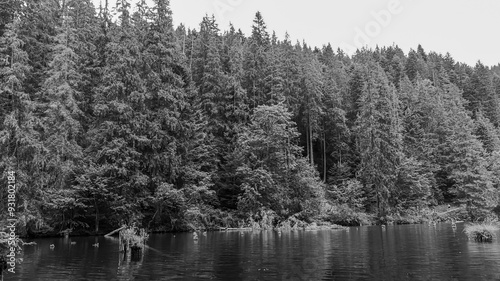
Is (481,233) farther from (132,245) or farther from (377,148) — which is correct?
(377,148)

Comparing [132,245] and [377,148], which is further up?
[377,148]

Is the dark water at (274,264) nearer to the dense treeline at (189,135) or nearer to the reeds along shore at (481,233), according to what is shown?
the reeds along shore at (481,233)

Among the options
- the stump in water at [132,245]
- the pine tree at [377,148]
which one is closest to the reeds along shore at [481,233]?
the stump in water at [132,245]

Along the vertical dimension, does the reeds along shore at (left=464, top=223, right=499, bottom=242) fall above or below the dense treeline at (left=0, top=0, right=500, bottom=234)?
below

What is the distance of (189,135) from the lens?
46.5m

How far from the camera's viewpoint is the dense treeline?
36062 mm

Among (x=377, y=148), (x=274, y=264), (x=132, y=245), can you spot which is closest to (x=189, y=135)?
(x=132, y=245)

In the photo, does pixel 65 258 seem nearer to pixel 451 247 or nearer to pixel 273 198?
pixel 451 247

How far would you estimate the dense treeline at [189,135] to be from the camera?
36.1 meters

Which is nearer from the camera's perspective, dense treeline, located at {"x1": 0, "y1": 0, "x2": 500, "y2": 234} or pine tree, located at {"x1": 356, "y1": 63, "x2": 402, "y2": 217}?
dense treeline, located at {"x1": 0, "y1": 0, "x2": 500, "y2": 234}

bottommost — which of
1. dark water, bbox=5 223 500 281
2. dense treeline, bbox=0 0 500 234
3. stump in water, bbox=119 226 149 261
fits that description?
dark water, bbox=5 223 500 281

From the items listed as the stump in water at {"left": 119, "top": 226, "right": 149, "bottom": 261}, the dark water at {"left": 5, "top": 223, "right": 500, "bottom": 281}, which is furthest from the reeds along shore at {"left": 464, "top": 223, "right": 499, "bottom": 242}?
the stump in water at {"left": 119, "top": 226, "right": 149, "bottom": 261}

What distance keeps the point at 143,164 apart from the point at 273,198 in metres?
17.2

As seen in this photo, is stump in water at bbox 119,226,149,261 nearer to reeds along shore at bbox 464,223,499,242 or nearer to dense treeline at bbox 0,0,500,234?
dense treeline at bbox 0,0,500,234
